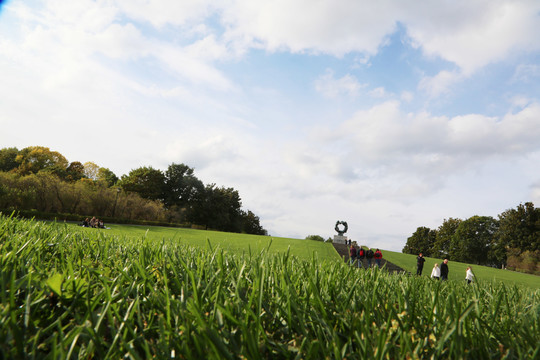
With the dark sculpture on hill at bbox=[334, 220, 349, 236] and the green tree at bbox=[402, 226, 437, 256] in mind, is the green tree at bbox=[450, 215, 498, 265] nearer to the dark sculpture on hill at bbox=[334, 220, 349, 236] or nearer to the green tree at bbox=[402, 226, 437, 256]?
the green tree at bbox=[402, 226, 437, 256]

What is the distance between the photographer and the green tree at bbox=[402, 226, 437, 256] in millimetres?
96250

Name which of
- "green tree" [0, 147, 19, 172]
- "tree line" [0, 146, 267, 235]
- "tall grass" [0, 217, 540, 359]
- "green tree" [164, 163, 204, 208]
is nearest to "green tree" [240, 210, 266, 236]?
"tree line" [0, 146, 267, 235]

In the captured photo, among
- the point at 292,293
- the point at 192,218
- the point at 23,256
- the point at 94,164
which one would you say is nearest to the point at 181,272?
the point at 292,293

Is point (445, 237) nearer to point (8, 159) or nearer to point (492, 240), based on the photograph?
point (492, 240)

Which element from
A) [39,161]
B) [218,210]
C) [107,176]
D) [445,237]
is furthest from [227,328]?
[445,237]

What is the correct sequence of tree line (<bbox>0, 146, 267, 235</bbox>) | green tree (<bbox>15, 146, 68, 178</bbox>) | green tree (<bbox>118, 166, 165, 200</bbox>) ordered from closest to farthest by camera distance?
tree line (<bbox>0, 146, 267, 235</bbox>), green tree (<bbox>15, 146, 68, 178</bbox>), green tree (<bbox>118, 166, 165, 200</bbox>)

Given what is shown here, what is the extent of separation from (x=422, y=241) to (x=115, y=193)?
297 feet

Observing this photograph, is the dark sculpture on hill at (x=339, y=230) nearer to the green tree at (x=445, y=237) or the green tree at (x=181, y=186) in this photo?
the green tree at (x=181, y=186)

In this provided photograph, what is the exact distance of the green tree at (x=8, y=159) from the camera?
216ft

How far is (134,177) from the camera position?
2911 inches

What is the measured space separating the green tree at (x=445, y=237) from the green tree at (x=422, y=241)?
30.1 feet

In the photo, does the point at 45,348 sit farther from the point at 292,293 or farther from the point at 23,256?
the point at 23,256

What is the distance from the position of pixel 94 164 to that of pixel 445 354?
9225cm

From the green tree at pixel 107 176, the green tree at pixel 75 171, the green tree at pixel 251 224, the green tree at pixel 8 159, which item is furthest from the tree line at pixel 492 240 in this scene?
the green tree at pixel 8 159
